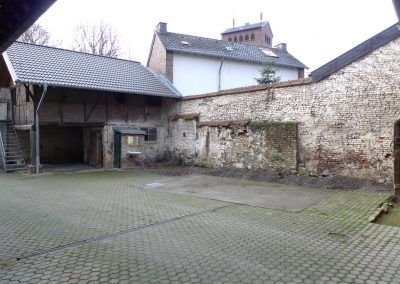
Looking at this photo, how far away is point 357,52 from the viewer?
1084 centimetres

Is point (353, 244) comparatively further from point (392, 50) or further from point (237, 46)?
point (237, 46)

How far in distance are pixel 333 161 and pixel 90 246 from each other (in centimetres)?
886

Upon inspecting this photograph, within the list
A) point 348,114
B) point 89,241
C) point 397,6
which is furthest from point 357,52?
A: point 89,241

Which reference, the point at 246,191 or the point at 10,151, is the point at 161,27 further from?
the point at 246,191

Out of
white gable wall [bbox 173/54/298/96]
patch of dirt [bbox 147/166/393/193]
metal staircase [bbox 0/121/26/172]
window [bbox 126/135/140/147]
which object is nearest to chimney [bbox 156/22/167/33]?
white gable wall [bbox 173/54/298/96]

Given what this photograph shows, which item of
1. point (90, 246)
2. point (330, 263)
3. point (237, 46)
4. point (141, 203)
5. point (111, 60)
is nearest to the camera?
point (330, 263)

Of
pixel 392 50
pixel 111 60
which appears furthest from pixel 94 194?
pixel 111 60

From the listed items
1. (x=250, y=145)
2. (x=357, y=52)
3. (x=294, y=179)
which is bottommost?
(x=294, y=179)

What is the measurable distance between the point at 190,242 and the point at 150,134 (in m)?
13.7

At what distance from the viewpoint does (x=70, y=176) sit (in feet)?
47.3

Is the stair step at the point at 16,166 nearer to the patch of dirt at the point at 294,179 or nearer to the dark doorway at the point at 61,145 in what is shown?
the dark doorway at the point at 61,145

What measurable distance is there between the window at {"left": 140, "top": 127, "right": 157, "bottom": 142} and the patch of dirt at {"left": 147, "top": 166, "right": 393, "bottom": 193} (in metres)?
3.33

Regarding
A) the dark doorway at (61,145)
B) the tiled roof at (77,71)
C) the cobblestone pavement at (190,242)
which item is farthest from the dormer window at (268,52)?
the cobblestone pavement at (190,242)

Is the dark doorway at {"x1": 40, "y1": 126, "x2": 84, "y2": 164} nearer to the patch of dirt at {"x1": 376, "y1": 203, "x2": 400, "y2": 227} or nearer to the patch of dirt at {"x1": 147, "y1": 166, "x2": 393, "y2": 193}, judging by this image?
the patch of dirt at {"x1": 147, "y1": 166, "x2": 393, "y2": 193}
